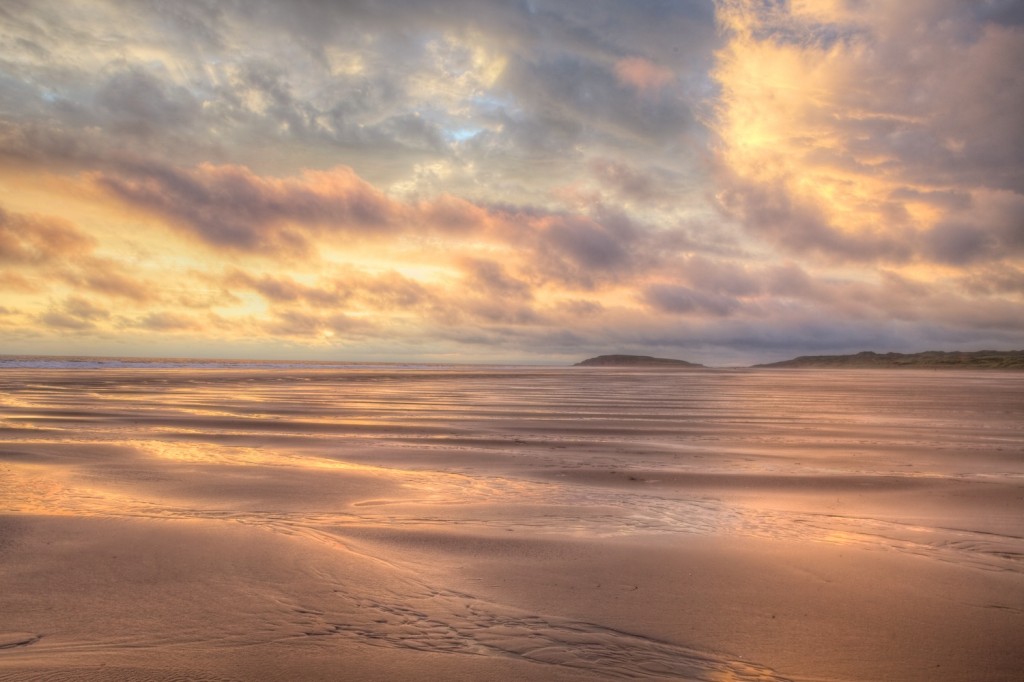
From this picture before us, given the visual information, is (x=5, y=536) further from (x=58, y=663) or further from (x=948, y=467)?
(x=948, y=467)

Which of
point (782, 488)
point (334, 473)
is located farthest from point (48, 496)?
point (782, 488)

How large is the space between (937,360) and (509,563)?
456 feet

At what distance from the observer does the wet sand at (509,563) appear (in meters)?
3.63

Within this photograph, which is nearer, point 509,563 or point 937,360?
point 509,563

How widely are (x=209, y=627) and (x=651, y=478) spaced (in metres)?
6.88

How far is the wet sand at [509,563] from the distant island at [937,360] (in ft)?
332

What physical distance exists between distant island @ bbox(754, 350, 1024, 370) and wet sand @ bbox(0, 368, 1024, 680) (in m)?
101

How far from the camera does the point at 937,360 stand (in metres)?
120

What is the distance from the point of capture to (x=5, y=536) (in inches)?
232

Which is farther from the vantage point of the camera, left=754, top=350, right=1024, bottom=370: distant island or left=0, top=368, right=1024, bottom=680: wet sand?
left=754, top=350, right=1024, bottom=370: distant island

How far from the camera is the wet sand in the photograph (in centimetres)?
363

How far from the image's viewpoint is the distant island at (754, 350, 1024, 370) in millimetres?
99294

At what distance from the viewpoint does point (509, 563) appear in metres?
5.38

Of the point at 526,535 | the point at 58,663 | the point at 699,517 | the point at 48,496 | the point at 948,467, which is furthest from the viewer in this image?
the point at 948,467
